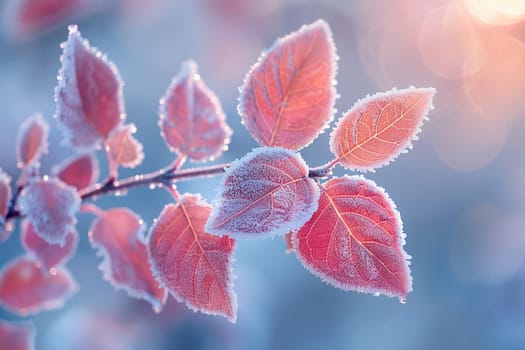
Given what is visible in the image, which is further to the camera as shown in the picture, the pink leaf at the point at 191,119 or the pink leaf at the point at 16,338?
the pink leaf at the point at 16,338

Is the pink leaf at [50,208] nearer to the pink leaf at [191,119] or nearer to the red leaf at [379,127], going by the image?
the pink leaf at [191,119]

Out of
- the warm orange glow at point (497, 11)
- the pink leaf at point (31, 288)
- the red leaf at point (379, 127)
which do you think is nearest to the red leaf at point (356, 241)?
the red leaf at point (379, 127)

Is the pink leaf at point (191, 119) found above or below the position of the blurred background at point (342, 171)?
below

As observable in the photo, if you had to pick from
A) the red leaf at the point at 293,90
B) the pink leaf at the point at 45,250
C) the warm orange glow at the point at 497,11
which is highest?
the warm orange glow at the point at 497,11

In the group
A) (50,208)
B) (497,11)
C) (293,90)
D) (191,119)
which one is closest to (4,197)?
(50,208)

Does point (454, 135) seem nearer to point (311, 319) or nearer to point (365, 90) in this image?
point (365, 90)

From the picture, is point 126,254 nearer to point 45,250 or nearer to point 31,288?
point 45,250
